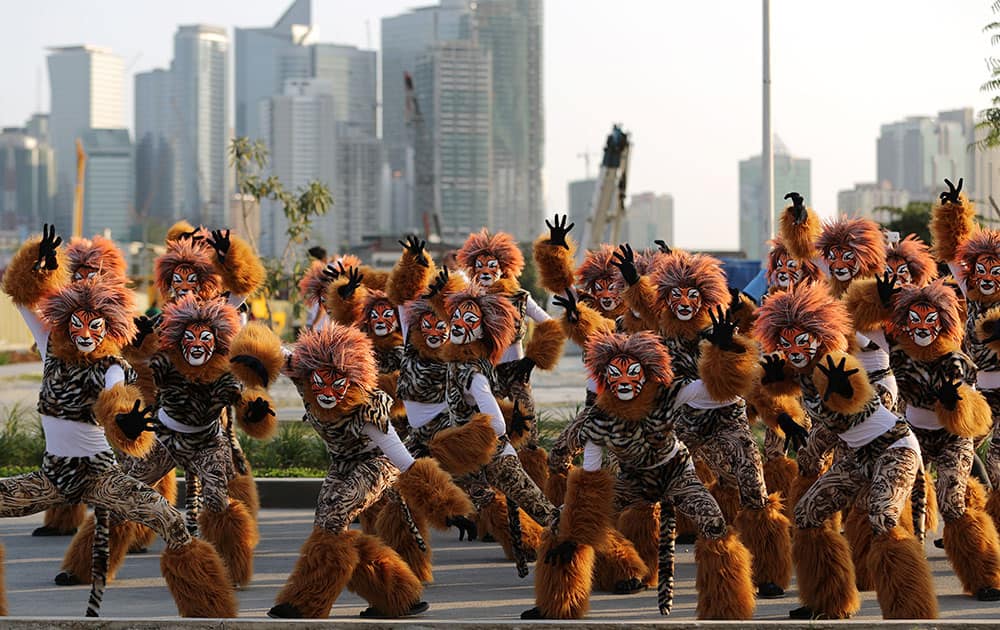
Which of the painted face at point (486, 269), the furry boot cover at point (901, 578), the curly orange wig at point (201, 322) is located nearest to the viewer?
the furry boot cover at point (901, 578)

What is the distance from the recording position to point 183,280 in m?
9.80

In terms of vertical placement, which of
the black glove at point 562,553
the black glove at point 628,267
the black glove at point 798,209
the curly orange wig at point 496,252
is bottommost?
the black glove at point 562,553

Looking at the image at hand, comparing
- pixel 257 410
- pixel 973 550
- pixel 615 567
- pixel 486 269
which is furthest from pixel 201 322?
pixel 973 550

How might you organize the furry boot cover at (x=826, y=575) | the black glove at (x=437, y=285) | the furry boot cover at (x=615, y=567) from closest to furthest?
the furry boot cover at (x=826, y=575), the furry boot cover at (x=615, y=567), the black glove at (x=437, y=285)

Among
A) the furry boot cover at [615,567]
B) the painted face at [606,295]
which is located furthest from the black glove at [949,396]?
the painted face at [606,295]

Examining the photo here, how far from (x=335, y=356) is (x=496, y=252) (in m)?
2.83

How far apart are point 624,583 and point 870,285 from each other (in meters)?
2.22

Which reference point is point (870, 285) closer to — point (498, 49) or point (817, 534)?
point (817, 534)

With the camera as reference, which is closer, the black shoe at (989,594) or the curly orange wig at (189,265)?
the black shoe at (989,594)

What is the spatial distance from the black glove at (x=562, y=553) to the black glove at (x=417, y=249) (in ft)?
9.43

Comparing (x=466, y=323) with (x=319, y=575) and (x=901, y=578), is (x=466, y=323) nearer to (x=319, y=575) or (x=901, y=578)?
(x=319, y=575)

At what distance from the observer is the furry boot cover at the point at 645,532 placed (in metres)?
8.66

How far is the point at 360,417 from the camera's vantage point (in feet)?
24.8

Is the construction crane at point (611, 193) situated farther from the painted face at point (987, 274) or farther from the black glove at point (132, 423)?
the black glove at point (132, 423)
